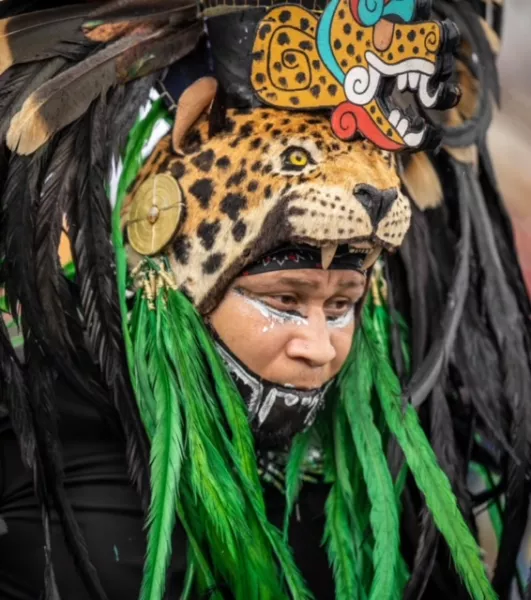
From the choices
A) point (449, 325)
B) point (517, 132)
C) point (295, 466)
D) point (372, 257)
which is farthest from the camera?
point (517, 132)

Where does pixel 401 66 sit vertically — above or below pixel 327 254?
above

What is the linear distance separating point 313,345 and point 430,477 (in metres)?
0.33

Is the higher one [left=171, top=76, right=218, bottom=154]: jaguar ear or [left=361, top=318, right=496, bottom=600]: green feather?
[left=171, top=76, right=218, bottom=154]: jaguar ear

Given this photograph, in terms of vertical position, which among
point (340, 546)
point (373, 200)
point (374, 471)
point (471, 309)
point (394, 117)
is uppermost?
point (394, 117)

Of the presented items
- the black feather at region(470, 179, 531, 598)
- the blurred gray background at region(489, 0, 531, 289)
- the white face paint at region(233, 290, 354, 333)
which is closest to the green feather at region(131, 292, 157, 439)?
the white face paint at region(233, 290, 354, 333)

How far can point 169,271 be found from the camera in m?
1.79

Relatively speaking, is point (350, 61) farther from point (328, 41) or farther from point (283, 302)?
point (283, 302)

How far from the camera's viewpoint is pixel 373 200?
1.74 m

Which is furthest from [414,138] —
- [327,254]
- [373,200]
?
[327,254]

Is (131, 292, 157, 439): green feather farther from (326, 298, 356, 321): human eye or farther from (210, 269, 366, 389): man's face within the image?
(326, 298, 356, 321): human eye

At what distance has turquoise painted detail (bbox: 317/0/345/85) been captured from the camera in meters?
1.74

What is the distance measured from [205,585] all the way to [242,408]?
28 centimetres

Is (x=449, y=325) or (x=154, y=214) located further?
(x=449, y=325)

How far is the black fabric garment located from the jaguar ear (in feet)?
1.47
